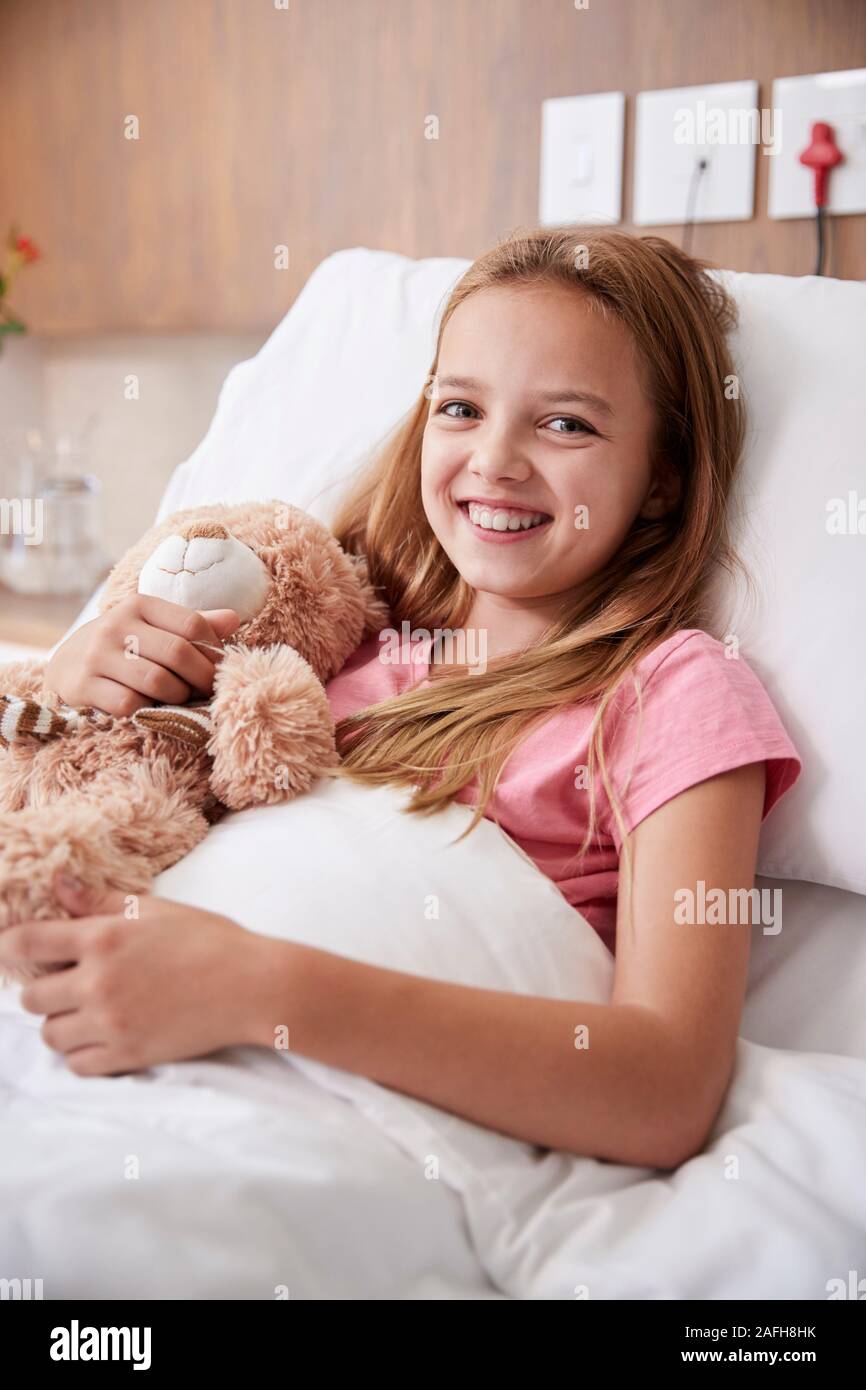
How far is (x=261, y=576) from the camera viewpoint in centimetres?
83

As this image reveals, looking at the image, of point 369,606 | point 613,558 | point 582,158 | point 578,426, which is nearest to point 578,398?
point 578,426

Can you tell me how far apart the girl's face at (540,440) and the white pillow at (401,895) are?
0.75ft

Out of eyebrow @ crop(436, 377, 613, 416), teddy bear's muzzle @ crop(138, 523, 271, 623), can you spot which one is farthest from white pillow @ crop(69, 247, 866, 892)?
teddy bear's muzzle @ crop(138, 523, 271, 623)

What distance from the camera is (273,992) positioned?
573 mm

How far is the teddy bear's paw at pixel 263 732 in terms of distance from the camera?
73 cm

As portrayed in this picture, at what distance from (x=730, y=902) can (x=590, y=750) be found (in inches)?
5.4

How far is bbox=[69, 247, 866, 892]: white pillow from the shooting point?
793 millimetres

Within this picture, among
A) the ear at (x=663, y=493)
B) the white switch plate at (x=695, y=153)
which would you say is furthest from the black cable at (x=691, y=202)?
the ear at (x=663, y=493)

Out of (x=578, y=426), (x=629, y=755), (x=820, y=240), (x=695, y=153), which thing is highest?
(x=695, y=153)

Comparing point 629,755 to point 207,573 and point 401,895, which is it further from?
point 207,573

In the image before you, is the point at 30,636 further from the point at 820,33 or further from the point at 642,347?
the point at 820,33

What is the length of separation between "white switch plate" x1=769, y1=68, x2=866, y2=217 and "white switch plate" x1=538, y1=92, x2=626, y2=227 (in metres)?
0.18

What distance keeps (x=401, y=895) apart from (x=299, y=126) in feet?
4.19
